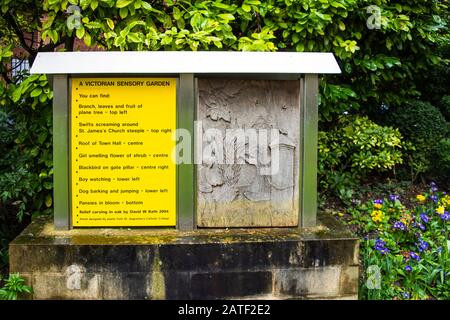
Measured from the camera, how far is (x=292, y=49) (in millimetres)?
5195

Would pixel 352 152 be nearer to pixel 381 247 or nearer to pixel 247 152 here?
pixel 381 247

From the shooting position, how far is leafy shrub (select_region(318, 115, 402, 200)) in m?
5.75

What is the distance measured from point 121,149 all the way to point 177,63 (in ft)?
2.50

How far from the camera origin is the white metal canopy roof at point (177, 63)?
3697 millimetres

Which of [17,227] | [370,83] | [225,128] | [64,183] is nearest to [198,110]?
[225,128]

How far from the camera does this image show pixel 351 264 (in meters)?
3.82

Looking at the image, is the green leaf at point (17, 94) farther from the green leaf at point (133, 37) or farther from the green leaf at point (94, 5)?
the green leaf at point (133, 37)

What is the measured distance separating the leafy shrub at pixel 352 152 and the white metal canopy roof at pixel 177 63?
211cm

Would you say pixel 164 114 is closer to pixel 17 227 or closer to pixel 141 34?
pixel 141 34

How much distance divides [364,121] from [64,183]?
361 centimetres

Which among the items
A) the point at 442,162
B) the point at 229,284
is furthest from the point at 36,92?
the point at 442,162

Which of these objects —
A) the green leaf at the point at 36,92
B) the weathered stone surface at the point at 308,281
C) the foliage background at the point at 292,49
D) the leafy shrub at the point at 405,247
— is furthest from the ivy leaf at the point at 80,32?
the leafy shrub at the point at 405,247

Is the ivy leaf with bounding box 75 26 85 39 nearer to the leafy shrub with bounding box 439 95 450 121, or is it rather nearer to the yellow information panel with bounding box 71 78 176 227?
the yellow information panel with bounding box 71 78 176 227

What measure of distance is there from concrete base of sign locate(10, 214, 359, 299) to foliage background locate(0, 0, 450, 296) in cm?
119
